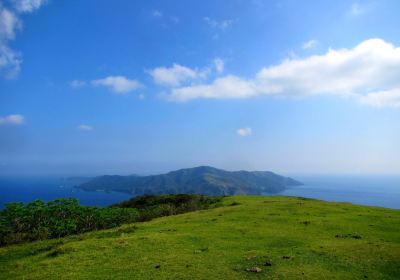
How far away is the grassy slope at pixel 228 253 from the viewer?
16938 mm

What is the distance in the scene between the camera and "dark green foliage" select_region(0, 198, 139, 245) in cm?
3203

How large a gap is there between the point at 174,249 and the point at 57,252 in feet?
26.6

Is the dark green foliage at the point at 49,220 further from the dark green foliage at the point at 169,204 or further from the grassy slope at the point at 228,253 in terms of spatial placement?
the dark green foliage at the point at 169,204

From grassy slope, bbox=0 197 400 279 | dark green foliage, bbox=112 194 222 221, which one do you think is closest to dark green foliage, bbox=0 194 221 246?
dark green foliage, bbox=112 194 222 221

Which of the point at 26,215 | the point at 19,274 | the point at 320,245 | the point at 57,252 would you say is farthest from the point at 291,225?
the point at 26,215

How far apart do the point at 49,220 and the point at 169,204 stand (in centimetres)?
2497

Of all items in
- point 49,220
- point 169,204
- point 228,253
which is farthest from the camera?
point 169,204

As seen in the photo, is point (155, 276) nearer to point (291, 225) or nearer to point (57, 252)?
point (57, 252)

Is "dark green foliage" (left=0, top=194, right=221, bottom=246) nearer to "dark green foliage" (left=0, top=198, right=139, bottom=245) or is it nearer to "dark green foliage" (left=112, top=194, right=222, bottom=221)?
"dark green foliage" (left=0, top=198, right=139, bottom=245)

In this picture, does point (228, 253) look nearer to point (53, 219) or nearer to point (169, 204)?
point (53, 219)

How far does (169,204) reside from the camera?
187 feet

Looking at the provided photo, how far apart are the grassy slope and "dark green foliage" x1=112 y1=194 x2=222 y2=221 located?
16.5 m

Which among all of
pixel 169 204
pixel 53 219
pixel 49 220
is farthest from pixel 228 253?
pixel 169 204

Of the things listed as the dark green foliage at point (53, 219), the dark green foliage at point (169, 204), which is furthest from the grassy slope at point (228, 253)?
the dark green foliage at point (169, 204)
